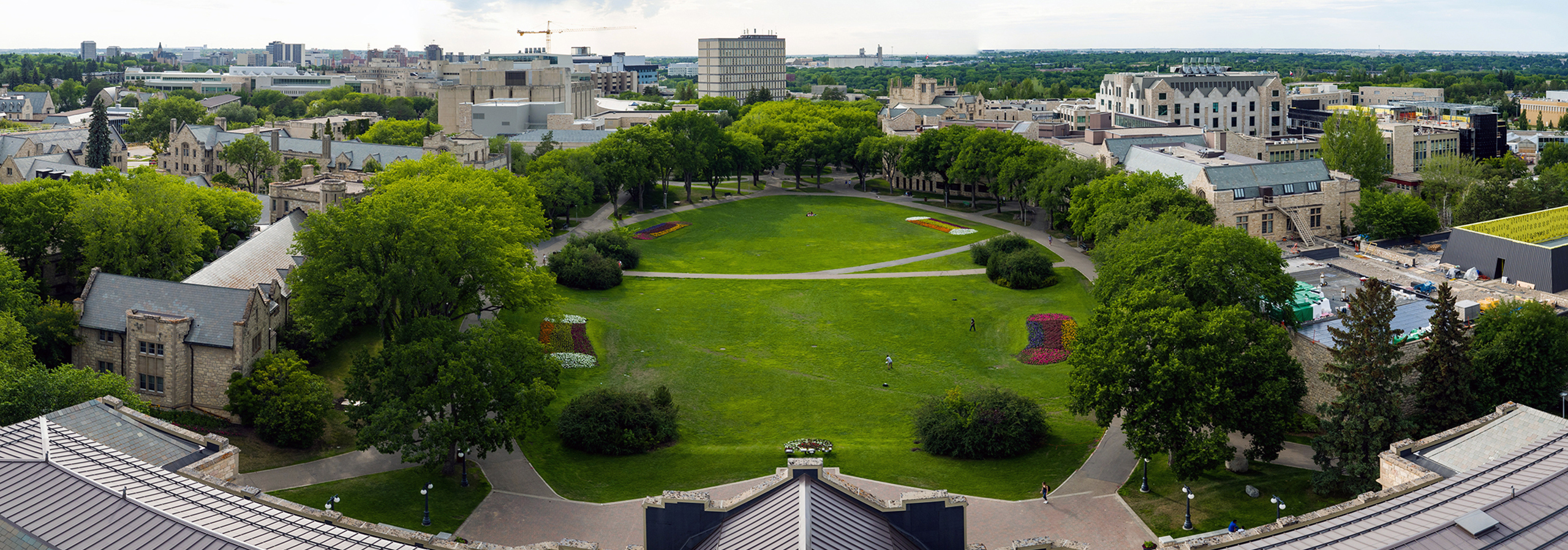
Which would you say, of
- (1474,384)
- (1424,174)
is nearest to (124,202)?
(1474,384)

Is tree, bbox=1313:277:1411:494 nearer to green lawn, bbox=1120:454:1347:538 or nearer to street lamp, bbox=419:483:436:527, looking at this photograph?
green lawn, bbox=1120:454:1347:538

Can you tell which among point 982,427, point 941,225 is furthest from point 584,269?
point 982,427

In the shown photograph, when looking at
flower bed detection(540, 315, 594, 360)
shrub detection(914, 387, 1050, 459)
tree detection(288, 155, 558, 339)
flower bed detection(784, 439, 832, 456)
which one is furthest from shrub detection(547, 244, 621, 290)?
shrub detection(914, 387, 1050, 459)

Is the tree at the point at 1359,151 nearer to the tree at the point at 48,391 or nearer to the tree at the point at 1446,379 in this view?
the tree at the point at 1446,379

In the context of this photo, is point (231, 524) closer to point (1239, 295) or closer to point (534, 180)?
point (1239, 295)

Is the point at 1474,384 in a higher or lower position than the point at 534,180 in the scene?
lower

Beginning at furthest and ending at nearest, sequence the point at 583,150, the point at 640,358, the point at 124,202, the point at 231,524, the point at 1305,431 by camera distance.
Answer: the point at 583,150
the point at 640,358
the point at 124,202
the point at 1305,431
the point at 231,524

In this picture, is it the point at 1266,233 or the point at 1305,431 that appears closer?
the point at 1305,431
